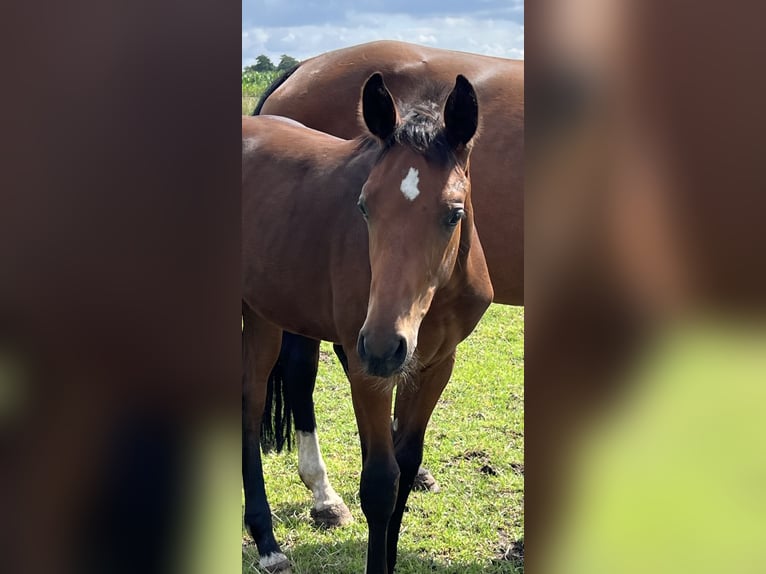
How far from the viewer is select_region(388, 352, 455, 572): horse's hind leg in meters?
2.46

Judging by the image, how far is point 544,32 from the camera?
45.4 inches

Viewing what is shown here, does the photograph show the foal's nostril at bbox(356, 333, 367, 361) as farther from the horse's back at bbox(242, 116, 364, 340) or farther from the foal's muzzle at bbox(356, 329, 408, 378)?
the horse's back at bbox(242, 116, 364, 340)

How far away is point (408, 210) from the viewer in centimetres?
187

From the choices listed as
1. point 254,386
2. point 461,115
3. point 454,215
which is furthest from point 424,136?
point 254,386

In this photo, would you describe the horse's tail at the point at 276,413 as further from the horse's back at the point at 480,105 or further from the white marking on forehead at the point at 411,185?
the white marking on forehead at the point at 411,185

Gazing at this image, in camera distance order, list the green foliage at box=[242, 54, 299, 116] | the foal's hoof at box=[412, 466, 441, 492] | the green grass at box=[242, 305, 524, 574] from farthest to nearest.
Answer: the green foliage at box=[242, 54, 299, 116]
the foal's hoof at box=[412, 466, 441, 492]
the green grass at box=[242, 305, 524, 574]

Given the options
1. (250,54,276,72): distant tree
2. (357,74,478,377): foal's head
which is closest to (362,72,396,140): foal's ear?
(357,74,478,377): foal's head

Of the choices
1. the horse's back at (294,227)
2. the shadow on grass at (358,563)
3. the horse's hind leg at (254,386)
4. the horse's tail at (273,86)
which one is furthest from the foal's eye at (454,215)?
the horse's tail at (273,86)

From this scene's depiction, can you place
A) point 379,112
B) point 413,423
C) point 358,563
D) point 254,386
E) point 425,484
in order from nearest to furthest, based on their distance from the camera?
1. point 379,112
2. point 413,423
3. point 358,563
4. point 254,386
5. point 425,484

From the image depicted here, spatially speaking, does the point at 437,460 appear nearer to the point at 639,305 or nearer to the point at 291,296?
the point at 291,296

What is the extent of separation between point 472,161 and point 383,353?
160 cm

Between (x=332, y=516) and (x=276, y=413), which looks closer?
(x=332, y=516)

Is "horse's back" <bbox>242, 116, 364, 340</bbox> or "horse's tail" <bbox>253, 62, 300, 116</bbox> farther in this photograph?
"horse's tail" <bbox>253, 62, 300, 116</bbox>

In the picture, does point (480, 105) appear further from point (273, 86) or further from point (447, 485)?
point (447, 485)
